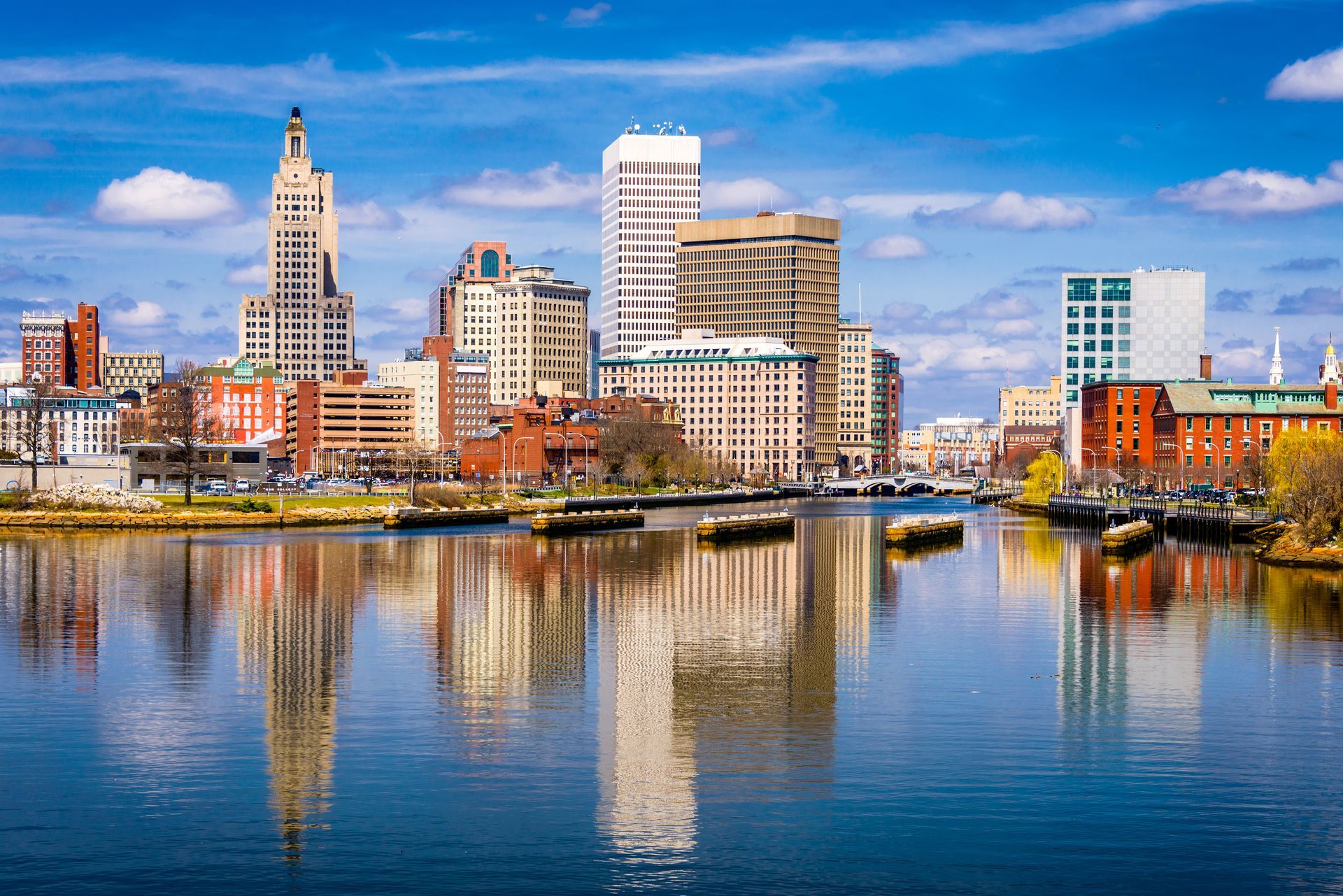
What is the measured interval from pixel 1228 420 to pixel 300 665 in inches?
6553

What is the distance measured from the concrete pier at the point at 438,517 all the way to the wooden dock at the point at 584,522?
9049mm

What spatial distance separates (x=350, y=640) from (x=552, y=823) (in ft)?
81.7

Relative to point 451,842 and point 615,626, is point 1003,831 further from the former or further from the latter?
point 615,626

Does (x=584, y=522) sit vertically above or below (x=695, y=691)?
above

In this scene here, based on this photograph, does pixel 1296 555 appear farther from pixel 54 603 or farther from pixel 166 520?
pixel 166 520

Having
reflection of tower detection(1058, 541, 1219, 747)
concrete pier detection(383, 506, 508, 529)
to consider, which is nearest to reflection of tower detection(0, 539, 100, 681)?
reflection of tower detection(1058, 541, 1219, 747)

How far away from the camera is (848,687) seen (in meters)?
43.2

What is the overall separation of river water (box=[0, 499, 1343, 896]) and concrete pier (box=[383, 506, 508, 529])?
5977 cm

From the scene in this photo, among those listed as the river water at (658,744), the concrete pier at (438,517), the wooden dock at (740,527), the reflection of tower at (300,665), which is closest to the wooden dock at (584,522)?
the wooden dock at (740,527)

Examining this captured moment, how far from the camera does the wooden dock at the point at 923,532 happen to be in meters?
116

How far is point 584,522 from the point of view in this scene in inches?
5187

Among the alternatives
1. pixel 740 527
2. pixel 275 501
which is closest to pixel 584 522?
pixel 740 527

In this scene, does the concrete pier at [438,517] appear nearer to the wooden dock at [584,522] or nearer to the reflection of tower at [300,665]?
the wooden dock at [584,522]

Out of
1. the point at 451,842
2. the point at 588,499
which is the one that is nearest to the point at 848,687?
the point at 451,842
